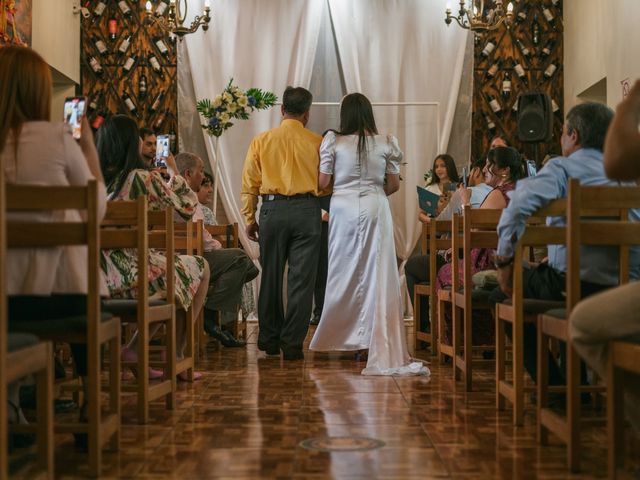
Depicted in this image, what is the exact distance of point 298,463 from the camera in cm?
254

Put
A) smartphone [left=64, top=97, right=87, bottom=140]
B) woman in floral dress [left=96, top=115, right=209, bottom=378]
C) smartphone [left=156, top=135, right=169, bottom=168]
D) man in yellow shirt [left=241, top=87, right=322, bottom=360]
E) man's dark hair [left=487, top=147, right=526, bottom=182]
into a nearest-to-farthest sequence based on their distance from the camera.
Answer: smartphone [left=64, top=97, right=87, bottom=140] < woman in floral dress [left=96, top=115, right=209, bottom=378] < smartphone [left=156, top=135, right=169, bottom=168] < man's dark hair [left=487, top=147, right=526, bottom=182] < man in yellow shirt [left=241, top=87, right=322, bottom=360]

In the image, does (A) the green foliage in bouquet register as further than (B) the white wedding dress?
Yes

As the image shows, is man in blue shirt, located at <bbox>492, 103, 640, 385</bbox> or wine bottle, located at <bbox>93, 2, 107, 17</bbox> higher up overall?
wine bottle, located at <bbox>93, 2, 107, 17</bbox>

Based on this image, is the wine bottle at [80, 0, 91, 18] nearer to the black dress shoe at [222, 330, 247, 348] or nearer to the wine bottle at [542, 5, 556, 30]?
the black dress shoe at [222, 330, 247, 348]

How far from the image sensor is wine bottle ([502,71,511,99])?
8.16 m

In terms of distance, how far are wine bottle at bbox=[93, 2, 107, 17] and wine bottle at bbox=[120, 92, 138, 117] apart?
2.46ft

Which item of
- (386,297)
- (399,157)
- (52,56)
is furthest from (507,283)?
(52,56)

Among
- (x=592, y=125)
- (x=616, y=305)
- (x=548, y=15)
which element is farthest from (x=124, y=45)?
(x=616, y=305)

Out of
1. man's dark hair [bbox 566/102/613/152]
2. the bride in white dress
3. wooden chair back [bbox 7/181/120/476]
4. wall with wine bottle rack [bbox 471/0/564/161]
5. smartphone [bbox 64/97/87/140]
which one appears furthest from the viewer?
wall with wine bottle rack [bbox 471/0/564/161]

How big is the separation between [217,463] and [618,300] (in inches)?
46.9

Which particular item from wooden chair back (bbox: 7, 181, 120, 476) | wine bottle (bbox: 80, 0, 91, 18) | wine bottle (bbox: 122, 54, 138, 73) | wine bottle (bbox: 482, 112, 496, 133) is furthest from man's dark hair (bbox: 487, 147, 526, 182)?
wine bottle (bbox: 80, 0, 91, 18)

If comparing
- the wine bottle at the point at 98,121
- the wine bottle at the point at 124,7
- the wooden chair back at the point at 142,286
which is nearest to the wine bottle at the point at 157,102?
the wine bottle at the point at 98,121

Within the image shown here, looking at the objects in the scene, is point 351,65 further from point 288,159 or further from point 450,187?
point 288,159

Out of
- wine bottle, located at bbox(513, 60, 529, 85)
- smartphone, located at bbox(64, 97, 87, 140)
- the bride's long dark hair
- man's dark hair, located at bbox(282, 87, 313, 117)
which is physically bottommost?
smartphone, located at bbox(64, 97, 87, 140)
